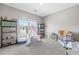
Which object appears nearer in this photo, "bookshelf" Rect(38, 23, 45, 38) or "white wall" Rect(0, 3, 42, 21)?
"white wall" Rect(0, 3, 42, 21)

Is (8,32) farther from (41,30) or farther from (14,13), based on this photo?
(41,30)

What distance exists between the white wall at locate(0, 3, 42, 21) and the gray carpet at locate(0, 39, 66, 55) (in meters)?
0.52

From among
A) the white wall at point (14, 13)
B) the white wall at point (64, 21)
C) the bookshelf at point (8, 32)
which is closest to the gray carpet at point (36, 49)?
the bookshelf at point (8, 32)

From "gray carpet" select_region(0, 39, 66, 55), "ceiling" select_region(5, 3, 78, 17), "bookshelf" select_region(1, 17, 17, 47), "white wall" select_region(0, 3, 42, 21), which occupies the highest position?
"ceiling" select_region(5, 3, 78, 17)

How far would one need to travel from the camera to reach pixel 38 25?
82.0 inches

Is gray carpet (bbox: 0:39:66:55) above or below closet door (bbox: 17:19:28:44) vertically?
below

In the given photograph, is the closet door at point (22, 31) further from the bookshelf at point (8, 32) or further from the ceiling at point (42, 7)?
the ceiling at point (42, 7)

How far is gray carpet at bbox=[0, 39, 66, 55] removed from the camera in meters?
1.93

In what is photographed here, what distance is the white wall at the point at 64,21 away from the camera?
193cm

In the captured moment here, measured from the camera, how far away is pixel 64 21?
2.01 meters

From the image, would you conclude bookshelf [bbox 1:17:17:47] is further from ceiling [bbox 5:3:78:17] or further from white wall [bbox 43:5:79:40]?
white wall [bbox 43:5:79:40]

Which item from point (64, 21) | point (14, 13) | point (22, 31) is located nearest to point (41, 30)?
point (22, 31)

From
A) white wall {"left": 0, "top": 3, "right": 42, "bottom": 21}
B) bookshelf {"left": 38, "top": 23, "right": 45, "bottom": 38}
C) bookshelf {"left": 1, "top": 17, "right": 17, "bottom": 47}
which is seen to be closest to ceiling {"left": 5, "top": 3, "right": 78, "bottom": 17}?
white wall {"left": 0, "top": 3, "right": 42, "bottom": 21}
